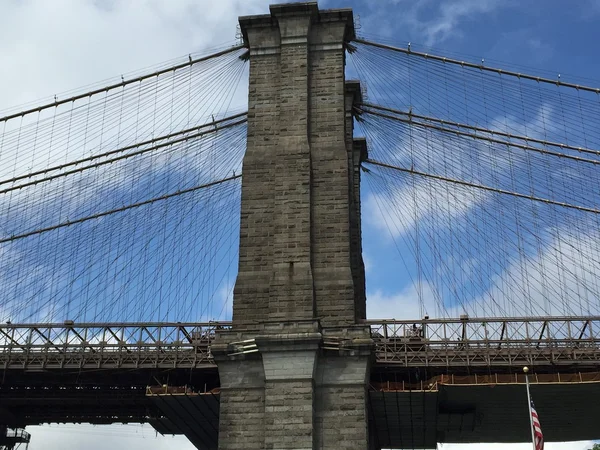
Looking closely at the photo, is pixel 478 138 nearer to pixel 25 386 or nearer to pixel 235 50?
pixel 235 50

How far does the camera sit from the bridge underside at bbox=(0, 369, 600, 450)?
4709 cm

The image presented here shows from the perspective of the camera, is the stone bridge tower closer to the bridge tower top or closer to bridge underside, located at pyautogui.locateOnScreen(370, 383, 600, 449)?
the bridge tower top

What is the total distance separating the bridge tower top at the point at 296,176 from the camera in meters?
42.9

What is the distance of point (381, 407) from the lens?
48156 mm

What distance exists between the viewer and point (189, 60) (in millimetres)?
53656

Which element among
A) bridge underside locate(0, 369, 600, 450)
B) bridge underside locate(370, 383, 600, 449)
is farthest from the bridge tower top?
bridge underside locate(370, 383, 600, 449)

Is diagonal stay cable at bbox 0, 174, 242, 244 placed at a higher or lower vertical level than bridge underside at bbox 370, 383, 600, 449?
higher

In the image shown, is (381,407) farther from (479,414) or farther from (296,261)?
(296,261)

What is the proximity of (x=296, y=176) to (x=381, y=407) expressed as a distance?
1417 centimetres

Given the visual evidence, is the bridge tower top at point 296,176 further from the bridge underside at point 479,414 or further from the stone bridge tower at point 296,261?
the bridge underside at point 479,414

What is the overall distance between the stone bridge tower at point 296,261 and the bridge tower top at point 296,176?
0.06m

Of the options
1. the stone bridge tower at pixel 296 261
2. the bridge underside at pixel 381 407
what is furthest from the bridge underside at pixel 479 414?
the stone bridge tower at pixel 296 261

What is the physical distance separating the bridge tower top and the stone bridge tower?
58 mm

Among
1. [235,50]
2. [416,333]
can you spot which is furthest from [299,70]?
[416,333]
